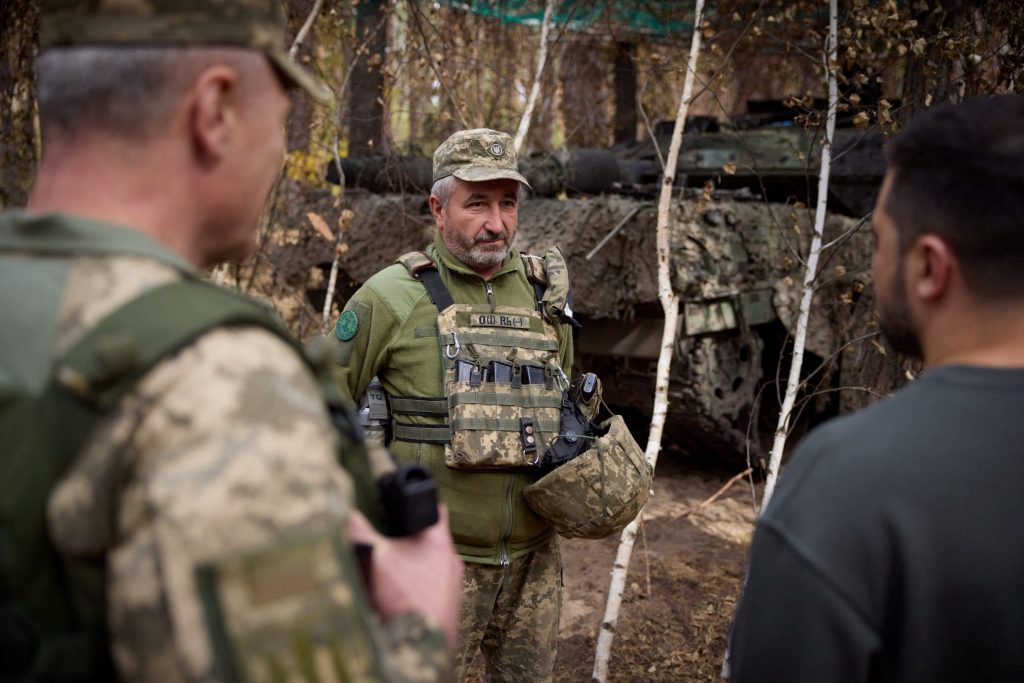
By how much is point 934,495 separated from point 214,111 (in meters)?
1.00

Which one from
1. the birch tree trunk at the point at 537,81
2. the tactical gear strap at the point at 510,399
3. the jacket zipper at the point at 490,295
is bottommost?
the tactical gear strap at the point at 510,399

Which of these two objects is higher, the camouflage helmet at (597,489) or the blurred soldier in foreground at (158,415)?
the blurred soldier in foreground at (158,415)

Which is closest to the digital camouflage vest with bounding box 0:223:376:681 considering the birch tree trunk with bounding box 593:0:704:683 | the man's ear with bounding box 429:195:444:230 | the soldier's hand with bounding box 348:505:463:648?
the soldier's hand with bounding box 348:505:463:648

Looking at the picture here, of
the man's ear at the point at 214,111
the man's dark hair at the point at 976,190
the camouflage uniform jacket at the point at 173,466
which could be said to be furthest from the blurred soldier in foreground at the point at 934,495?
the man's ear at the point at 214,111

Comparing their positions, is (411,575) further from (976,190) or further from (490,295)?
(490,295)

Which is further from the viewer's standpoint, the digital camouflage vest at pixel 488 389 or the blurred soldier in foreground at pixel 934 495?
the digital camouflage vest at pixel 488 389

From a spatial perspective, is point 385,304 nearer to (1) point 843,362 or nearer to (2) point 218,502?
(2) point 218,502

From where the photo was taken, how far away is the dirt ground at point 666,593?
14.6 ft

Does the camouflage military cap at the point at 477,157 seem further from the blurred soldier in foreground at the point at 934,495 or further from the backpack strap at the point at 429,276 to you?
the blurred soldier in foreground at the point at 934,495

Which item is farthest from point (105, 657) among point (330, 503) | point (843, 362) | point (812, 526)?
point (843, 362)

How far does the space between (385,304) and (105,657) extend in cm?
203

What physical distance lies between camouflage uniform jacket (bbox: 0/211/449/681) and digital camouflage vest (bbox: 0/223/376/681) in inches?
0.7

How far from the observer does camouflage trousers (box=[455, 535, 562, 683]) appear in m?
2.97

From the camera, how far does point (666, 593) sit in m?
5.24
